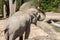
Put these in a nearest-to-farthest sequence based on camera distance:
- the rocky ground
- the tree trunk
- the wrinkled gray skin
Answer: the wrinkled gray skin, the rocky ground, the tree trunk

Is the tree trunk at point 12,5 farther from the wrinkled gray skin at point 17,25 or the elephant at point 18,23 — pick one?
the wrinkled gray skin at point 17,25

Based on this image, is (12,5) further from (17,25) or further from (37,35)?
(17,25)

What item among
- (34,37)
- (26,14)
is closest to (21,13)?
(26,14)

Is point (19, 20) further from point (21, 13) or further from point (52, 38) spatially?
point (52, 38)

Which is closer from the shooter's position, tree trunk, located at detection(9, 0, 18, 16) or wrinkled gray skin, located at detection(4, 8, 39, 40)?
wrinkled gray skin, located at detection(4, 8, 39, 40)

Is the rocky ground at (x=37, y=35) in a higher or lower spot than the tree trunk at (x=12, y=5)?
lower

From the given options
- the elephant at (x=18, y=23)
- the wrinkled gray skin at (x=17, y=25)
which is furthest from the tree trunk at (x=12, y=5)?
the wrinkled gray skin at (x=17, y=25)

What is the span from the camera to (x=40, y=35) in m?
5.98

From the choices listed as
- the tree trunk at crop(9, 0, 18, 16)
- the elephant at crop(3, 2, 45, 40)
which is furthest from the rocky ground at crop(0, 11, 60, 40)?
the elephant at crop(3, 2, 45, 40)

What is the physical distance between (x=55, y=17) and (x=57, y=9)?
1.73 meters

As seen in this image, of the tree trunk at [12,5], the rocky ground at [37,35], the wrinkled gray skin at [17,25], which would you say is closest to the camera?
the wrinkled gray skin at [17,25]

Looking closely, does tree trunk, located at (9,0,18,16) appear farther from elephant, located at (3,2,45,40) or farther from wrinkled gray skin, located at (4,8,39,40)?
wrinkled gray skin, located at (4,8,39,40)

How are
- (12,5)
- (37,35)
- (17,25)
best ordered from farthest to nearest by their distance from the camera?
1. (12,5)
2. (37,35)
3. (17,25)

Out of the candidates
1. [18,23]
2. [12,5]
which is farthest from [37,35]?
[18,23]
